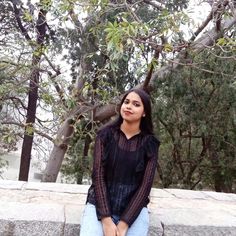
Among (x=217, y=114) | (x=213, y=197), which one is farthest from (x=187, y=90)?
(x=213, y=197)

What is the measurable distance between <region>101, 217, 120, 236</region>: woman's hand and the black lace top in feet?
0.21

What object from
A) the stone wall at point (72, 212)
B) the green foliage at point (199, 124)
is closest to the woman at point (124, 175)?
the stone wall at point (72, 212)

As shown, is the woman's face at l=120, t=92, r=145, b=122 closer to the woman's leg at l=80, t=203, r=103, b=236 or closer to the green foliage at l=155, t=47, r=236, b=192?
the woman's leg at l=80, t=203, r=103, b=236

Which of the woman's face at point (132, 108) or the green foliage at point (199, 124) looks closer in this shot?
the woman's face at point (132, 108)

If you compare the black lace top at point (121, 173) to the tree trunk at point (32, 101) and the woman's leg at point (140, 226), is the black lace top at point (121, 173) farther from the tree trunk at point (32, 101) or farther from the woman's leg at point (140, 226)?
the tree trunk at point (32, 101)

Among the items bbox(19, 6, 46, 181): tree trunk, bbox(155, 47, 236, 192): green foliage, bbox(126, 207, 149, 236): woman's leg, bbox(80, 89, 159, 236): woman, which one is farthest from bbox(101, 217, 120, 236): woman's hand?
bbox(19, 6, 46, 181): tree trunk

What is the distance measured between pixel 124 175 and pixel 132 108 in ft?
1.39

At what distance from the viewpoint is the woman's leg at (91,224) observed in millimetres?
2230

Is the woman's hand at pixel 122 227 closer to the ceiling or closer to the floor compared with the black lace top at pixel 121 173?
closer to the floor

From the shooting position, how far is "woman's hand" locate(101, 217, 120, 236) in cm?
220

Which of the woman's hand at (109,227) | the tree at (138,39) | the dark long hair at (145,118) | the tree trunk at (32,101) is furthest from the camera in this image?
the tree trunk at (32,101)

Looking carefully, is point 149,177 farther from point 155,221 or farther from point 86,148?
point 86,148

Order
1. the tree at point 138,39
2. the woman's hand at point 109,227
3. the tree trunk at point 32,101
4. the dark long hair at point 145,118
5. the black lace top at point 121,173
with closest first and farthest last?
the woman's hand at point 109,227, the black lace top at point 121,173, the dark long hair at point 145,118, the tree at point 138,39, the tree trunk at point 32,101

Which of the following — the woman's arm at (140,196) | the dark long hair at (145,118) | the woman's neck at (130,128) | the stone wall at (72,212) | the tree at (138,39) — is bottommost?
the stone wall at (72,212)
